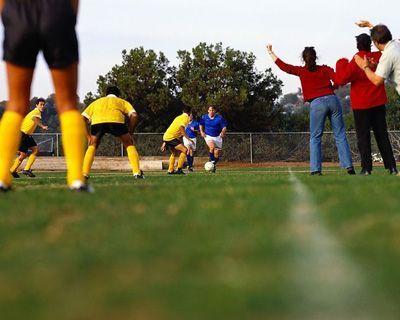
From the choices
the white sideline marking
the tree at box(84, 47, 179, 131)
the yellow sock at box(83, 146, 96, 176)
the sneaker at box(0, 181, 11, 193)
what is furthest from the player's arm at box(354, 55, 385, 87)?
the tree at box(84, 47, 179, 131)

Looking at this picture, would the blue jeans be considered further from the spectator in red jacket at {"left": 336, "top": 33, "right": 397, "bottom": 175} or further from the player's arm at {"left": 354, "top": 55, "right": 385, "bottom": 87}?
the player's arm at {"left": 354, "top": 55, "right": 385, "bottom": 87}

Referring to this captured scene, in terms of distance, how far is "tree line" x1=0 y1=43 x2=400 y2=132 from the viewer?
1704 inches

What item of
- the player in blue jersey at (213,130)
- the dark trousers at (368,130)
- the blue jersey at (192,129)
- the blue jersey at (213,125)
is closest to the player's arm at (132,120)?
the dark trousers at (368,130)

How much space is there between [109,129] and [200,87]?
30.5 metres

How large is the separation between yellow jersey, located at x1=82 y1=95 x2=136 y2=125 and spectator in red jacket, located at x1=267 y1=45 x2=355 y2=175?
2.77m

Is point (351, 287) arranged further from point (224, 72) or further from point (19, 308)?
point (224, 72)

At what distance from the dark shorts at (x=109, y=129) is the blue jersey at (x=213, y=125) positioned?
40.2 ft

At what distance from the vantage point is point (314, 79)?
12.4m

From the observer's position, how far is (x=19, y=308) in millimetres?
2135

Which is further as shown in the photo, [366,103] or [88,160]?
[88,160]

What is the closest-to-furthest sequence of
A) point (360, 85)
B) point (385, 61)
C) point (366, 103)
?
point (385, 61) < point (366, 103) < point (360, 85)

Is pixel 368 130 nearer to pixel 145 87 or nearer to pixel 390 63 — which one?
pixel 390 63

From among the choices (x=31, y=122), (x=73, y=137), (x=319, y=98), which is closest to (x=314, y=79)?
(x=319, y=98)

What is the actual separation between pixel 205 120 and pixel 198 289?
23299mm
